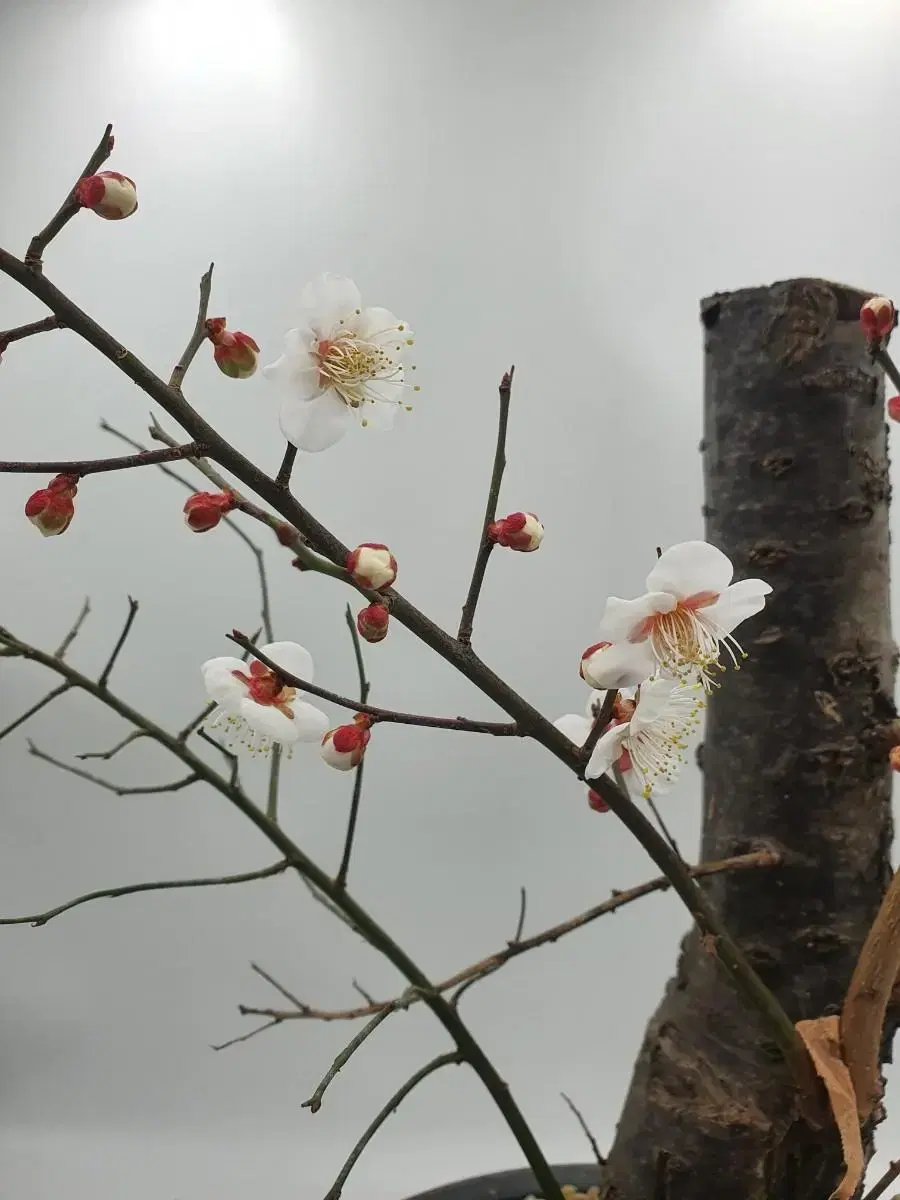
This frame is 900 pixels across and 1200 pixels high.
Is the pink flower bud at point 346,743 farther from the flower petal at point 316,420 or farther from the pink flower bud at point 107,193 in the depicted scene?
the pink flower bud at point 107,193

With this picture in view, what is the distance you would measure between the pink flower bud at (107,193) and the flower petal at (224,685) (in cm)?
21

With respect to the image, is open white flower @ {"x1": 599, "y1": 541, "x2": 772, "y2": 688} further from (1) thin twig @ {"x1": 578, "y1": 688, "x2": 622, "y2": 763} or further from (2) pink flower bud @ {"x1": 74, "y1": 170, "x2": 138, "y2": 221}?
(2) pink flower bud @ {"x1": 74, "y1": 170, "x2": 138, "y2": 221}

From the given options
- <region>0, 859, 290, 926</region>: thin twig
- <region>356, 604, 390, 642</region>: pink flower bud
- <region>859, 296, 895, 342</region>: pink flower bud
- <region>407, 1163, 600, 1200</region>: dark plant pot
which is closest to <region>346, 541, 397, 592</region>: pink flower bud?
<region>356, 604, 390, 642</region>: pink flower bud

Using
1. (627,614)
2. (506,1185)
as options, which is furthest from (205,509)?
(506,1185)

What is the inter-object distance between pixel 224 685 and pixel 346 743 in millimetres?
88

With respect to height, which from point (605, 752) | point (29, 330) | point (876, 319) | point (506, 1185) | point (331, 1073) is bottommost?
point (506, 1185)

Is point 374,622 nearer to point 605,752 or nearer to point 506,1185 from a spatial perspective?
point 605,752

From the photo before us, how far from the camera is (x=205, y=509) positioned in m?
0.34

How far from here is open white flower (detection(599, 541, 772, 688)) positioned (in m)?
0.35

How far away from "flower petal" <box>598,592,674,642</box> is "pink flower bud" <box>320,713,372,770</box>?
4.5 inches

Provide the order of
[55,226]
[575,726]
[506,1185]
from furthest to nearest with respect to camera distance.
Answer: [506,1185] → [575,726] → [55,226]

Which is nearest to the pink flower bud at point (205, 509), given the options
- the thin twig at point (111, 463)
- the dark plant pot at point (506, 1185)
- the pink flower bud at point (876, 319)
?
the thin twig at point (111, 463)

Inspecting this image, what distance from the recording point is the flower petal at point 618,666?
350 mm

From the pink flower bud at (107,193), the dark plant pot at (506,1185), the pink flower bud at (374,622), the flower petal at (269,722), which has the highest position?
the pink flower bud at (107,193)
